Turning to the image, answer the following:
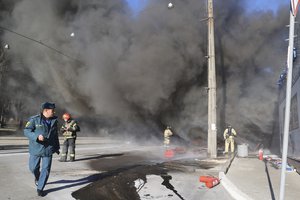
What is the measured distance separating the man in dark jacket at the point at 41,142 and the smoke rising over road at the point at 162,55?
36.1 ft

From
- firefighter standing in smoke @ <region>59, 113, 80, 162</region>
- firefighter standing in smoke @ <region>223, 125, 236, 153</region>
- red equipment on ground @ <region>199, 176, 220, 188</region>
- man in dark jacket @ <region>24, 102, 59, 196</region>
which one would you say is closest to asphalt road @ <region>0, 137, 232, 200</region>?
red equipment on ground @ <region>199, 176, 220, 188</region>

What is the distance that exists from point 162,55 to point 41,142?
11.5 metres

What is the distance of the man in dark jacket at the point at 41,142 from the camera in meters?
5.06

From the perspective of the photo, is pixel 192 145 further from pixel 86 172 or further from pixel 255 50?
pixel 86 172

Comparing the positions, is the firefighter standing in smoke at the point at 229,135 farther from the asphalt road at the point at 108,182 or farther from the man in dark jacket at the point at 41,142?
the man in dark jacket at the point at 41,142

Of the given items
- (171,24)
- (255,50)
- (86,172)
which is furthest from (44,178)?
(255,50)

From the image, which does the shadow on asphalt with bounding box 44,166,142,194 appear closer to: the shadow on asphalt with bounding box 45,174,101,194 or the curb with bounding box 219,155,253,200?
the shadow on asphalt with bounding box 45,174,101,194

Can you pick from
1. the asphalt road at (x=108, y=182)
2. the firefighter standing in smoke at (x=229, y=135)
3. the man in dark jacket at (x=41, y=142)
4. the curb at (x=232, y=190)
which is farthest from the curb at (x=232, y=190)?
the firefighter standing in smoke at (x=229, y=135)

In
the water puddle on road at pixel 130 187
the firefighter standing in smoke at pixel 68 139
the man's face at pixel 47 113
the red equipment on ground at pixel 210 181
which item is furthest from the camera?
the firefighter standing in smoke at pixel 68 139

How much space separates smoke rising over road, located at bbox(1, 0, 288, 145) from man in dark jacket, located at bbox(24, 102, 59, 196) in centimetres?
1102

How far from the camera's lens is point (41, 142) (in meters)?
5.05

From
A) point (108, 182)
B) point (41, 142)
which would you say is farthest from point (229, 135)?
point (41, 142)

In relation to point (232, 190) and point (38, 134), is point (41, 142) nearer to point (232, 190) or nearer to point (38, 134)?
point (38, 134)

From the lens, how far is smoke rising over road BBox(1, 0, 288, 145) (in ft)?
52.2
